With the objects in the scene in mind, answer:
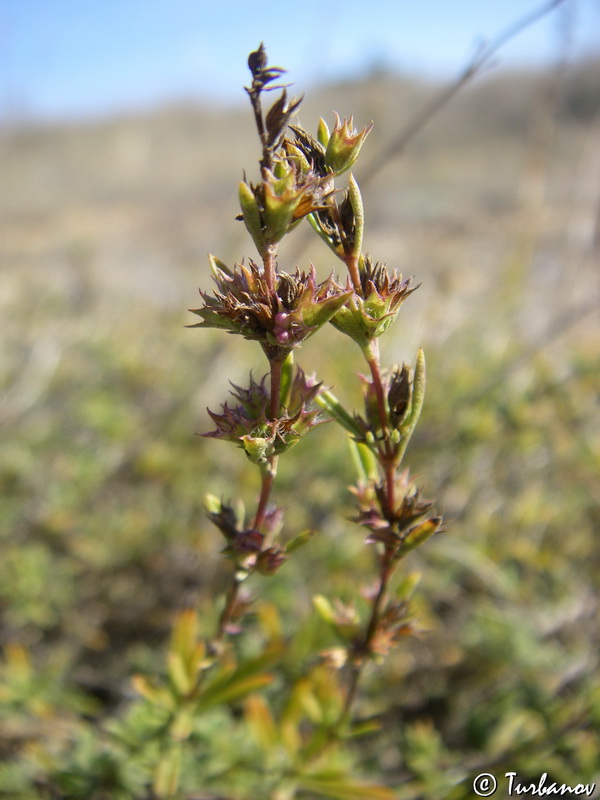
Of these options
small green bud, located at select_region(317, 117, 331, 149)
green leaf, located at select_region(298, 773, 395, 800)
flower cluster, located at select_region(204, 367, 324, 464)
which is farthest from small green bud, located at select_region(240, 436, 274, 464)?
green leaf, located at select_region(298, 773, 395, 800)

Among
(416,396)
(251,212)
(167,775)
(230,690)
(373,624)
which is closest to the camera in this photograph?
(251,212)

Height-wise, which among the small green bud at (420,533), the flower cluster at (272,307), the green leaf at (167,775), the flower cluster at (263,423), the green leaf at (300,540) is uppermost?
the flower cluster at (272,307)

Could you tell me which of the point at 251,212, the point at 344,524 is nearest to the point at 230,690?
the point at 251,212

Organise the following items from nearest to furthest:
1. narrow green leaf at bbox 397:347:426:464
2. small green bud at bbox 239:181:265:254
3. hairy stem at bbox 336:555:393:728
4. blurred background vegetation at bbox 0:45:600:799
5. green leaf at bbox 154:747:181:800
Answer: small green bud at bbox 239:181:265:254 → narrow green leaf at bbox 397:347:426:464 → hairy stem at bbox 336:555:393:728 → green leaf at bbox 154:747:181:800 → blurred background vegetation at bbox 0:45:600:799

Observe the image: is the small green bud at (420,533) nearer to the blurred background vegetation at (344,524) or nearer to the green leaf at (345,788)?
the blurred background vegetation at (344,524)

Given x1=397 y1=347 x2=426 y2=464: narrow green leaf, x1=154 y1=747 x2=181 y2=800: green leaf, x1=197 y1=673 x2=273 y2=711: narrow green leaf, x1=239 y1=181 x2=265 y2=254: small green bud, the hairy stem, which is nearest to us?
x1=239 y1=181 x2=265 y2=254: small green bud

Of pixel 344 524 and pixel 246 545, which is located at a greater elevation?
pixel 344 524

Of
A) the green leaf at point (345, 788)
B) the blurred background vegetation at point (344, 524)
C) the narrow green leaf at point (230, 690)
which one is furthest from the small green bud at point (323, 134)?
the green leaf at point (345, 788)

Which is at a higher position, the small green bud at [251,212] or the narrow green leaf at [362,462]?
the small green bud at [251,212]

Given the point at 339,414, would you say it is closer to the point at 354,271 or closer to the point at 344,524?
the point at 354,271

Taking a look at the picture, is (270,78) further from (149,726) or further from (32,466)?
(32,466)

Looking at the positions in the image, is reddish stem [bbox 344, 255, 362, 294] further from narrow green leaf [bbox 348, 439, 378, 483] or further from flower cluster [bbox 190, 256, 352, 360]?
narrow green leaf [bbox 348, 439, 378, 483]
